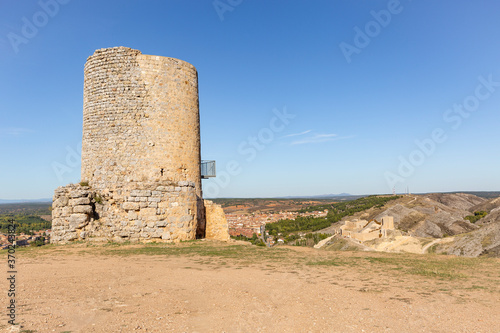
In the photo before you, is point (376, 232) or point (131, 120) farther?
point (376, 232)

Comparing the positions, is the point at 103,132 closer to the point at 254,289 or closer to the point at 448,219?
the point at 254,289

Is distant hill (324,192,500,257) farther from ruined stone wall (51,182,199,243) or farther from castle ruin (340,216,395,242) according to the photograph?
ruined stone wall (51,182,199,243)

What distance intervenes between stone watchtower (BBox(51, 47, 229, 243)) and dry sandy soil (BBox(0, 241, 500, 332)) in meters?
2.90

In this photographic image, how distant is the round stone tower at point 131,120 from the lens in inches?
→ 504

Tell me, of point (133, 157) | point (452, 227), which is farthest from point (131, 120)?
point (452, 227)

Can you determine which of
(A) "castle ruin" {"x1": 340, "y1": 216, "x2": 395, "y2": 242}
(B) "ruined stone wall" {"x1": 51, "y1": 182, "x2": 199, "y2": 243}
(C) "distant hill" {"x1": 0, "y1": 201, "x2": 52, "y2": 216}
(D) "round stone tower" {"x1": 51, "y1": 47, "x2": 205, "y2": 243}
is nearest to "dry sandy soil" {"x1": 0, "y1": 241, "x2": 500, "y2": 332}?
(B) "ruined stone wall" {"x1": 51, "y1": 182, "x2": 199, "y2": 243}

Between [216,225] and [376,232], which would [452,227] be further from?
[216,225]

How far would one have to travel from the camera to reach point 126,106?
1291 centimetres

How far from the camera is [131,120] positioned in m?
12.9

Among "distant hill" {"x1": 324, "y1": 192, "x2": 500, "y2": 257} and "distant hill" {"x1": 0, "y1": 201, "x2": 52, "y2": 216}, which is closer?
"distant hill" {"x1": 324, "y1": 192, "x2": 500, "y2": 257}

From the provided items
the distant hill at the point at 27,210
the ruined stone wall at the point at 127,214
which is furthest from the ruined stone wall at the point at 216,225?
the distant hill at the point at 27,210

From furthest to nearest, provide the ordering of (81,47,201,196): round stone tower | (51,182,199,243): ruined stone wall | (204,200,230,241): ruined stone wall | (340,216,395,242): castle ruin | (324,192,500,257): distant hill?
(340,216,395,242): castle ruin < (204,200,230,241): ruined stone wall < (324,192,500,257): distant hill < (81,47,201,196): round stone tower < (51,182,199,243): ruined stone wall

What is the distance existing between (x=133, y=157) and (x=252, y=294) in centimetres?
916

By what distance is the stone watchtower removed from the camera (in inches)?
475
